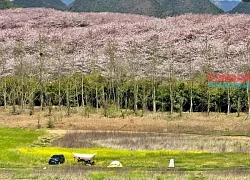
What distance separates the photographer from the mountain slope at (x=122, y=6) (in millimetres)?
113000

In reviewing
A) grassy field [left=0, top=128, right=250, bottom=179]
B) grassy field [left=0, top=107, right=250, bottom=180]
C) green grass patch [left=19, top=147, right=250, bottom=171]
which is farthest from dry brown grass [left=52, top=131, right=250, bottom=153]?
green grass patch [left=19, top=147, right=250, bottom=171]

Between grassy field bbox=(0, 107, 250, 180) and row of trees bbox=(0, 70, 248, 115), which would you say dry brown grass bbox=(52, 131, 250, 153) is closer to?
grassy field bbox=(0, 107, 250, 180)

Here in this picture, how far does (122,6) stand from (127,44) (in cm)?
3881

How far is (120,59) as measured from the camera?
71.7 meters

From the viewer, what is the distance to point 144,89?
61.2m

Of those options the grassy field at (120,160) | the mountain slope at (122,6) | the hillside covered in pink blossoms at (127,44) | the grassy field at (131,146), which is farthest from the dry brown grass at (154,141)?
the mountain slope at (122,6)

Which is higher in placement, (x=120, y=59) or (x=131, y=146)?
(x=120, y=59)

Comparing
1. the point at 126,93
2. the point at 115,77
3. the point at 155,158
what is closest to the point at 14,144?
the point at 155,158

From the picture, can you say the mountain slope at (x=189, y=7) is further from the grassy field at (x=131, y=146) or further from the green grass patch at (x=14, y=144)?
the green grass patch at (x=14, y=144)

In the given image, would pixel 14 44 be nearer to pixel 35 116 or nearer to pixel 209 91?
pixel 35 116

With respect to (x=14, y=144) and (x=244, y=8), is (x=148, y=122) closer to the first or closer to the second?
(x=14, y=144)

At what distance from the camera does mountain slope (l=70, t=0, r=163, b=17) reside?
113000mm

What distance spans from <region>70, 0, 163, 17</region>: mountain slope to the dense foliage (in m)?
18.3

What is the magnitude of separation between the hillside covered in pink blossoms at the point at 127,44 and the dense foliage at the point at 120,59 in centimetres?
15
